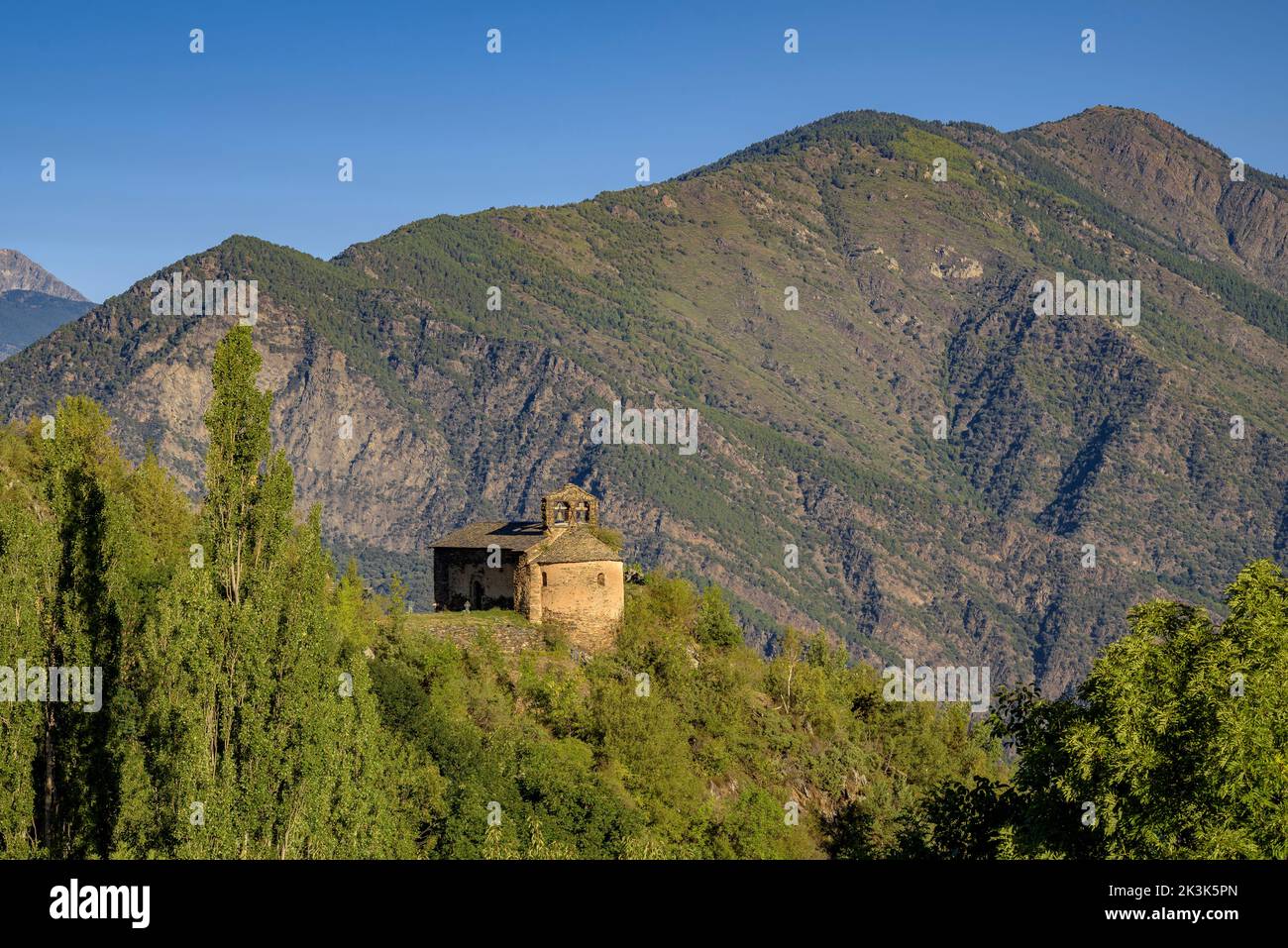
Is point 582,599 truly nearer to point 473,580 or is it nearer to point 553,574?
point 553,574

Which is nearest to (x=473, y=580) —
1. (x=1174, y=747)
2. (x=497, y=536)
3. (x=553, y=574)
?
(x=497, y=536)

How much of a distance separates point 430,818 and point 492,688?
8853 mm

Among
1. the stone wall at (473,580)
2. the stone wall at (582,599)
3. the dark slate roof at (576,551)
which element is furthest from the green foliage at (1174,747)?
the stone wall at (473,580)

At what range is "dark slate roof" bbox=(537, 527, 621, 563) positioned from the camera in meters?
63.4

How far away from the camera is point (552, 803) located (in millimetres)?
55344

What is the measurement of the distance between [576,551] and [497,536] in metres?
5.34

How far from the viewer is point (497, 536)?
2660 inches

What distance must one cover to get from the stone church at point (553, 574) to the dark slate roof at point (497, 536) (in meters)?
0.06

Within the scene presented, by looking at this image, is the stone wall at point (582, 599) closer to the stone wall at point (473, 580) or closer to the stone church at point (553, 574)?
the stone church at point (553, 574)

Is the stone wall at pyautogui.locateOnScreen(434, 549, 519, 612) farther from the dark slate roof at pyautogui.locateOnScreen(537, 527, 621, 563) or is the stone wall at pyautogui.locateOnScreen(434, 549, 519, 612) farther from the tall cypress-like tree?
the tall cypress-like tree

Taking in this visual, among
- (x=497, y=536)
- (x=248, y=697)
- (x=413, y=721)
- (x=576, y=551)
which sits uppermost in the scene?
(x=497, y=536)

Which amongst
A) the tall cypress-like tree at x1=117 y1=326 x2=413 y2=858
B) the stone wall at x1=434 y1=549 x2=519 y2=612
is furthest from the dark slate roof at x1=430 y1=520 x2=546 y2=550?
the tall cypress-like tree at x1=117 y1=326 x2=413 y2=858
